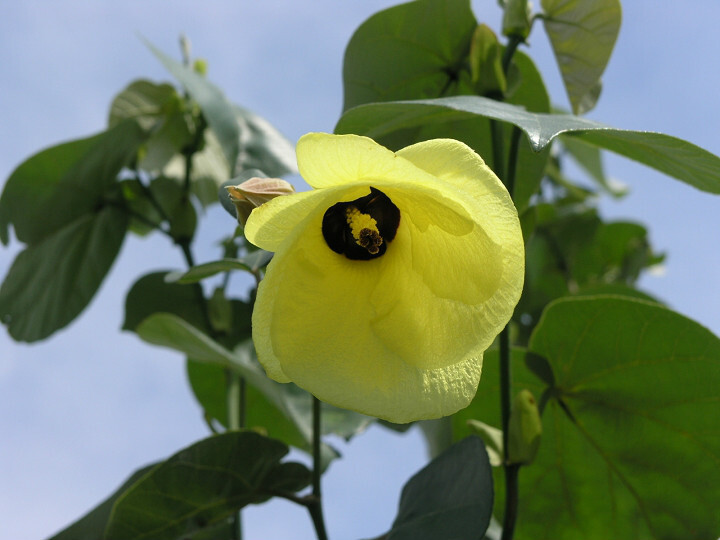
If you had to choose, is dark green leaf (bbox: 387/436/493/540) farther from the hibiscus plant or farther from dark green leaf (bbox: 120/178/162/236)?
dark green leaf (bbox: 120/178/162/236)

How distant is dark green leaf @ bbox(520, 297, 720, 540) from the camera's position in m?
1.00

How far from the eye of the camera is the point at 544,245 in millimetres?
2277

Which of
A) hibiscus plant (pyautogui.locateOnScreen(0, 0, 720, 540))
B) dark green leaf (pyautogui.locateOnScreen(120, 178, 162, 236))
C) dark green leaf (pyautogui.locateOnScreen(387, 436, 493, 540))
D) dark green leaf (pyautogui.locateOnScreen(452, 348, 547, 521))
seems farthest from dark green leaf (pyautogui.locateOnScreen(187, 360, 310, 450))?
dark green leaf (pyautogui.locateOnScreen(387, 436, 493, 540))

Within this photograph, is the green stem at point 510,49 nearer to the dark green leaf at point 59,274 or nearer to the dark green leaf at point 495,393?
the dark green leaf at point 495,393

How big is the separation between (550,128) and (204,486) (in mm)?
610

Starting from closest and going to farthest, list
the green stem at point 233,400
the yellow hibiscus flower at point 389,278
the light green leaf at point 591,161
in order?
the yellow hibiscus flower at point 389,278, the green stem at point 233,400, the light green leaf at point 591,161

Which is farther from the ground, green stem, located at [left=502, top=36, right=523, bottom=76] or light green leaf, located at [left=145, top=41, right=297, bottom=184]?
green stem, located at [left=502, top=36, right=523, bottom=76]

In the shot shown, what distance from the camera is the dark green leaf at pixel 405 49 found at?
1069mm

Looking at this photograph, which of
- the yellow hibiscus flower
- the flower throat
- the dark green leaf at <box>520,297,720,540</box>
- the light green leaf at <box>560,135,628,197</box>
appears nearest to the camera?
the yellow hibiscus flower

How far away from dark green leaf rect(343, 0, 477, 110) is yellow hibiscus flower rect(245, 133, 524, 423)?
1.20 feet

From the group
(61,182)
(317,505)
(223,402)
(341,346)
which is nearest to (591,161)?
(223,402)

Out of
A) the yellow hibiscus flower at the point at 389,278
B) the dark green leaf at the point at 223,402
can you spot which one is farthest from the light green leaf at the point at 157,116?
the yellow hibiscus flower at the point at 389,278

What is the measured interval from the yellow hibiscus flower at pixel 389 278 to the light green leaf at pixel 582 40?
0.44 metres

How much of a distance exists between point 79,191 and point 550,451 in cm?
95
